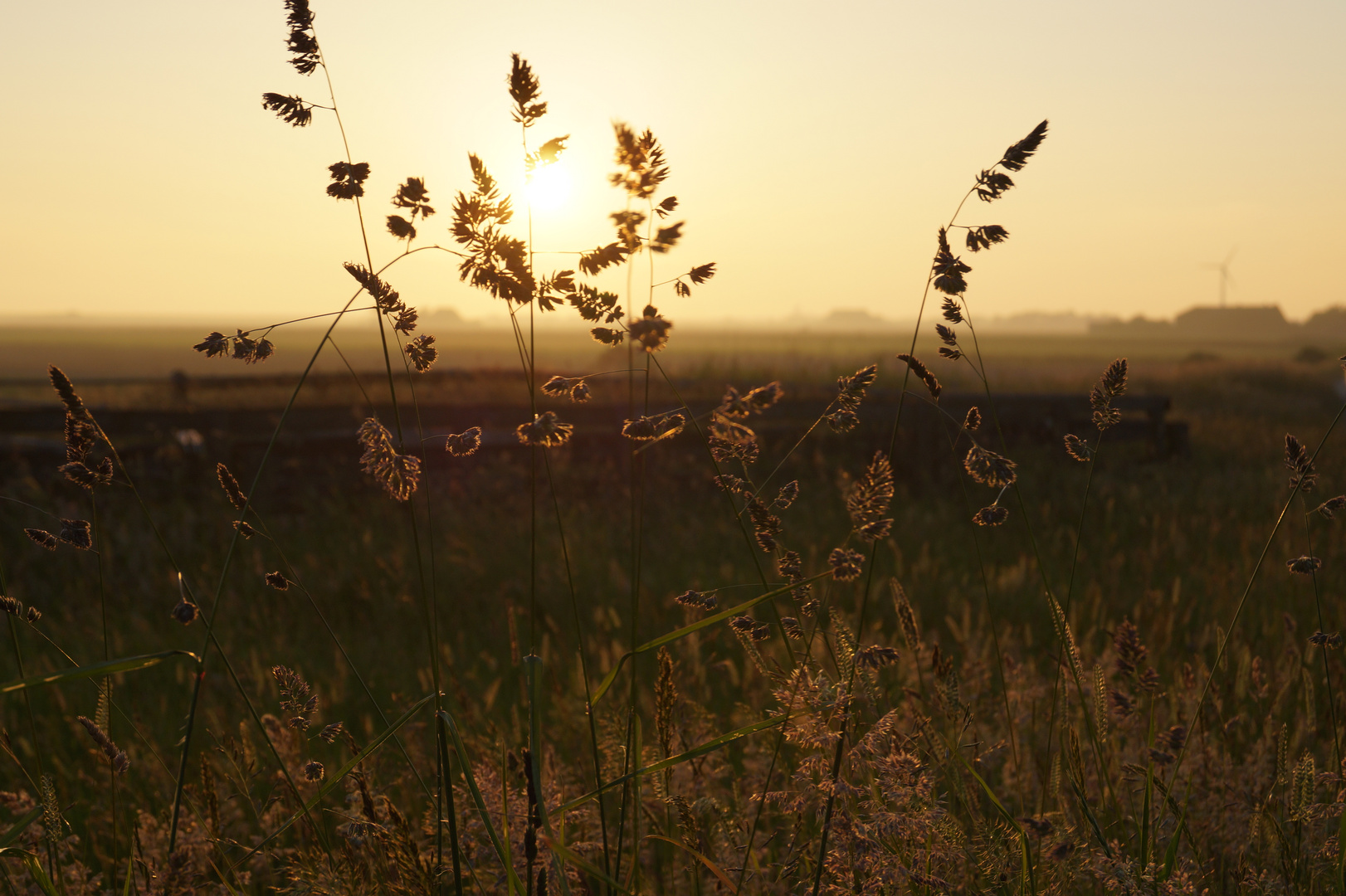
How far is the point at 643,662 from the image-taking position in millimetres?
4113

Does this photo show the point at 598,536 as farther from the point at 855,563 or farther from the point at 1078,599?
the point at 855,563

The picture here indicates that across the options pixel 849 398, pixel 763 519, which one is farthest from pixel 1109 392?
pixel 763 519

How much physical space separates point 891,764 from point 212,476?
839 centimetres

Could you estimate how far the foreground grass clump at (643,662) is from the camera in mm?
1325

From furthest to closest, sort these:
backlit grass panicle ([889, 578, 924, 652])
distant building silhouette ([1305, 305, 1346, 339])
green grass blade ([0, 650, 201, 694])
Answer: distant building silhouette ([1305, 305, 1346, 339]) → backlit grass panicle ([889, 578, 924, 652]) → green grass blade ([0, 650, 201, 694])

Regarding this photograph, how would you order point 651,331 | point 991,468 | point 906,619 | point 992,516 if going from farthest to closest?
point 906,619 → point 992,516 → point 991,468 → point 651,331

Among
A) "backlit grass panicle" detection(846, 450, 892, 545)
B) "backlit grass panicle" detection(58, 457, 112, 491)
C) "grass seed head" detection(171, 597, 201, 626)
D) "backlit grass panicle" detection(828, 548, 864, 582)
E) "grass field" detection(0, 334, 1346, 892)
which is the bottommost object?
"grass field" detection(0, 334, 1346, 892)

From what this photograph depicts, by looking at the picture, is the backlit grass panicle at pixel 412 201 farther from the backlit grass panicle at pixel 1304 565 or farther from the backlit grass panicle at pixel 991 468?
the backlit grass panicle at pixel 1304 565

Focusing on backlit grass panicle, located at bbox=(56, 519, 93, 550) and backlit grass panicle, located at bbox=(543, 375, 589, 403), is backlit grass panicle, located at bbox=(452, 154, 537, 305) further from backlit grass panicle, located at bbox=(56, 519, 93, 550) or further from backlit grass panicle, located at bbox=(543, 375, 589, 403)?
backlit grass panicle, located at bbox=(56, 519, 93, 550)

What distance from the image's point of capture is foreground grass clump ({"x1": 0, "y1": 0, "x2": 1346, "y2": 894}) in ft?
4.35

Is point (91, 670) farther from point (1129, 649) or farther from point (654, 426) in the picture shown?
point (1129, 649)

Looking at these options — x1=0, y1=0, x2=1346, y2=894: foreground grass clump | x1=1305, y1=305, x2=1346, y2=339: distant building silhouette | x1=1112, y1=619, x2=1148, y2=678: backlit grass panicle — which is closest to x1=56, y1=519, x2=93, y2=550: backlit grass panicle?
x1=0, y1=0, x2=1346, y2=894: foreground grass clump

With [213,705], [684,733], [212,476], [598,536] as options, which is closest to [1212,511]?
[598,536]

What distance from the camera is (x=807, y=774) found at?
1.49 meters
